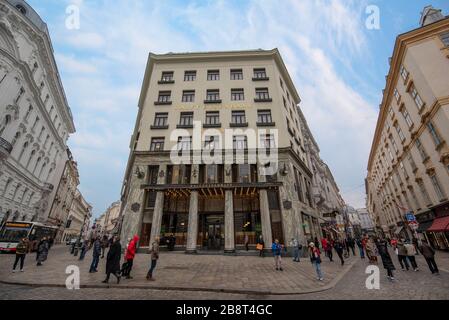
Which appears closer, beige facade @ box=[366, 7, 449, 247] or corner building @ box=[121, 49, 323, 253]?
beige facade @ box=[366, 7, 449, 247]

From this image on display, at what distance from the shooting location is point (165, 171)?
2356cm

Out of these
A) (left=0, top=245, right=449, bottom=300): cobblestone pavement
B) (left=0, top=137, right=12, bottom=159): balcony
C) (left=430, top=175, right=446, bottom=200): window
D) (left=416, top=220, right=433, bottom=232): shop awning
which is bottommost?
(left=0, top=245, right=449, bottom=300): cobblestone pavement

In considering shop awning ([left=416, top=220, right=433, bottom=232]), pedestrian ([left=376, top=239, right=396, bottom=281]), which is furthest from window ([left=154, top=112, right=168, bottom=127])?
shop awning ([left=416, top=220, right=433, bottom=232])

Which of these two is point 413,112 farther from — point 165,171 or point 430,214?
point 165,171

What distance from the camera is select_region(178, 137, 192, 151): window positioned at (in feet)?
80.7

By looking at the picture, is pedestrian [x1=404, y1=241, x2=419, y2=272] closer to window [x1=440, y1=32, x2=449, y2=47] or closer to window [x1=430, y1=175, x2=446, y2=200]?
window [x1=430, y1=175, x2=446, y2=200]

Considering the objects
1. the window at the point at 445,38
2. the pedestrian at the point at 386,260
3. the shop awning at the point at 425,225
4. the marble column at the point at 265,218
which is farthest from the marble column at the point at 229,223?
the window at the point at 445,38

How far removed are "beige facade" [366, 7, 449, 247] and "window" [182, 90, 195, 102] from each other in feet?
84.6

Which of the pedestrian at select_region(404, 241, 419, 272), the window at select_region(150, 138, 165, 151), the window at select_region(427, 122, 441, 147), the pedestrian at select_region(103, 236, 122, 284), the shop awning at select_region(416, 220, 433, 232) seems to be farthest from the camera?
the window at select_region(150, 138, 165, 151)

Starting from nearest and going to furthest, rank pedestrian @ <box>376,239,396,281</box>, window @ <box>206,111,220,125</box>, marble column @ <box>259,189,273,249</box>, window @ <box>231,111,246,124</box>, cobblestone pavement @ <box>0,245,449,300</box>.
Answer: cobblestone pavement @ <box>0,245,449,300</box>, pedestrian @ <box>376,239,396,281</box>, marble column @ <box>259,189,273,249</box>, window @ <box>231,111,246,124</box>, window @ <box>206,111,220,125</box>

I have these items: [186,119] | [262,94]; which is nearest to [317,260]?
[186,119]

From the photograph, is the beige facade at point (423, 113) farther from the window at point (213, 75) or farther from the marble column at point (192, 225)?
the marble column at point (192, 225)
